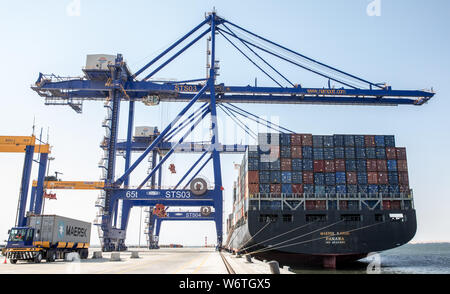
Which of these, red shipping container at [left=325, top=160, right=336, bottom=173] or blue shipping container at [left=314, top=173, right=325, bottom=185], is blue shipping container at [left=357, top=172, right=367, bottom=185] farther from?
blue shipping container at [left=314, top=173, right=325, bottom=185]

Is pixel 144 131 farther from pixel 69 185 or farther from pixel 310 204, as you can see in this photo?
pixel 310 204

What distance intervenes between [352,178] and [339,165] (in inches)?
63.3

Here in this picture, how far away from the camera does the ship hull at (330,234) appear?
27953 mm

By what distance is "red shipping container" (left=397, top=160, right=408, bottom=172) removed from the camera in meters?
31.4

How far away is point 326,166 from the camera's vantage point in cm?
3156

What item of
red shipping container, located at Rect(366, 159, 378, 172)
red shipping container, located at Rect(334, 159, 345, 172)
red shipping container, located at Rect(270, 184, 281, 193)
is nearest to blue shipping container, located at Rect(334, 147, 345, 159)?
red shipping container, located at Rect(334, 159, 345, 172)

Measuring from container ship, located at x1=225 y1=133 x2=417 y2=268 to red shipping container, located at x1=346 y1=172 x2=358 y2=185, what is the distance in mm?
85

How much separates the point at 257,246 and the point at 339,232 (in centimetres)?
686

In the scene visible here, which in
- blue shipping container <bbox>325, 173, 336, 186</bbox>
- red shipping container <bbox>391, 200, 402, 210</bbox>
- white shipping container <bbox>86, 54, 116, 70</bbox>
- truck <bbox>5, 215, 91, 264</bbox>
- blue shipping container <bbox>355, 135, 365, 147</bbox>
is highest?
white shipping container <bbox>86, 54, 116, 70</bbox>

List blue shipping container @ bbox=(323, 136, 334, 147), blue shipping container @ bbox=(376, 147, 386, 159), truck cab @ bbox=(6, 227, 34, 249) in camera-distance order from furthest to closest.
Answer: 1. blue shipping container @ bbox=(323, 136, 334, 147)
2. blue shipping container @ bbox=(376, 147, 386, 159)
3. truck cab @ bbox=(6, 227, 34, 249)

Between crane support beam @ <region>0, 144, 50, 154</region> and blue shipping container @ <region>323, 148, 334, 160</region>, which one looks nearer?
blue shipping container @ <region>323, 148, 334, 160</region>

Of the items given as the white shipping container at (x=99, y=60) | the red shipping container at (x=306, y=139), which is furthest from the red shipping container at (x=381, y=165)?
the white shipping container at (x=99, y=60)

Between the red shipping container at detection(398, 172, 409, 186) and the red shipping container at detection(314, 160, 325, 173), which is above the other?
the red shipping container at detection(314, 160, 325, 173)
